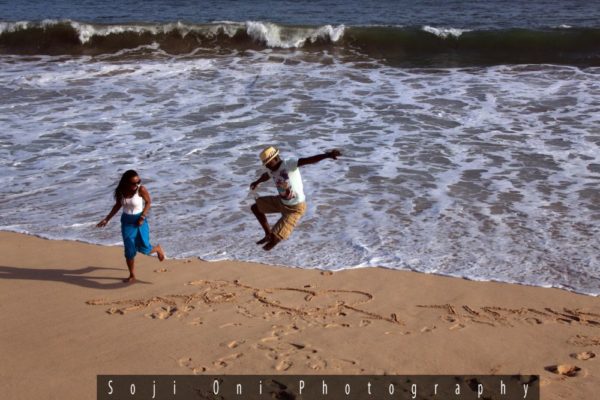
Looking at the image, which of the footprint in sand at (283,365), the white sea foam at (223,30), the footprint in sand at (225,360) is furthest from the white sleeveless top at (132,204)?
the white sea foam at (223,30)

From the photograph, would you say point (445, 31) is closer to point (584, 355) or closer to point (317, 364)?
point (584, 355)

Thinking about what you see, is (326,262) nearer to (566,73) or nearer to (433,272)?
(433,272)

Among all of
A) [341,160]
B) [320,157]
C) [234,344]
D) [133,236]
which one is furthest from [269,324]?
[341,160]

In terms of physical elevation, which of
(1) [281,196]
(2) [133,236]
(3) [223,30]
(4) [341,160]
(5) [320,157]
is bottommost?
(4) [341,160]

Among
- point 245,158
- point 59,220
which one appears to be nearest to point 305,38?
point 245,158

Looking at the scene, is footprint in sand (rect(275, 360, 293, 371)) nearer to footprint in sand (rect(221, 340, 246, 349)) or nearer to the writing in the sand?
the writing in the sand

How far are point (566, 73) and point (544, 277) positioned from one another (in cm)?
1052

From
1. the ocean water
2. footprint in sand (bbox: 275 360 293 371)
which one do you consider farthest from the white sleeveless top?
footprint in sand (bbox: 275 360 293 371)

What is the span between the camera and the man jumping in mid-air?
6.25 m

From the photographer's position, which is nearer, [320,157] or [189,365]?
[189,365]

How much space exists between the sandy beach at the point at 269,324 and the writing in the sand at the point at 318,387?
8cm

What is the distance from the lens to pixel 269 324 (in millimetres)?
6098

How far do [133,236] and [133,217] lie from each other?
0.19 meters

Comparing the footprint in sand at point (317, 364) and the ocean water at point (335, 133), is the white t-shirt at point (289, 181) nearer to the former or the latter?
the ocean water at point (335, 133)
